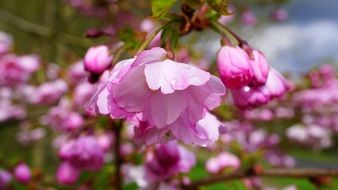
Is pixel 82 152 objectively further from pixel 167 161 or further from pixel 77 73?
pixel 77 73

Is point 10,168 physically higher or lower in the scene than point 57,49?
higher

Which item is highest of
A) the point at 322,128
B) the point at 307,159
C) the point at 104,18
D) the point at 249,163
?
the point at 249,163

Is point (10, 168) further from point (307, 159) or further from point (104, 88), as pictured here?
point (307, 159)

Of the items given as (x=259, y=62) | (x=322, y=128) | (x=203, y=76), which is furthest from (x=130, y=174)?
(x=322, y=128)

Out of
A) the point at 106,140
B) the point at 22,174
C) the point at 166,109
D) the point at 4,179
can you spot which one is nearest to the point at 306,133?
the point at 106,140

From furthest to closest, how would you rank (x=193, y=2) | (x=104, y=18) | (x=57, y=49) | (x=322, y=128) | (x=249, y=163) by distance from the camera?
(x=104, y=18), (x=57, y=49), (x=322, y=128), (x=249, y=163), (x=193, y=2)

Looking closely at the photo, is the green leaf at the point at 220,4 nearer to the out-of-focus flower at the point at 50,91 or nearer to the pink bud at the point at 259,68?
the pink bud at the point at 259,68
